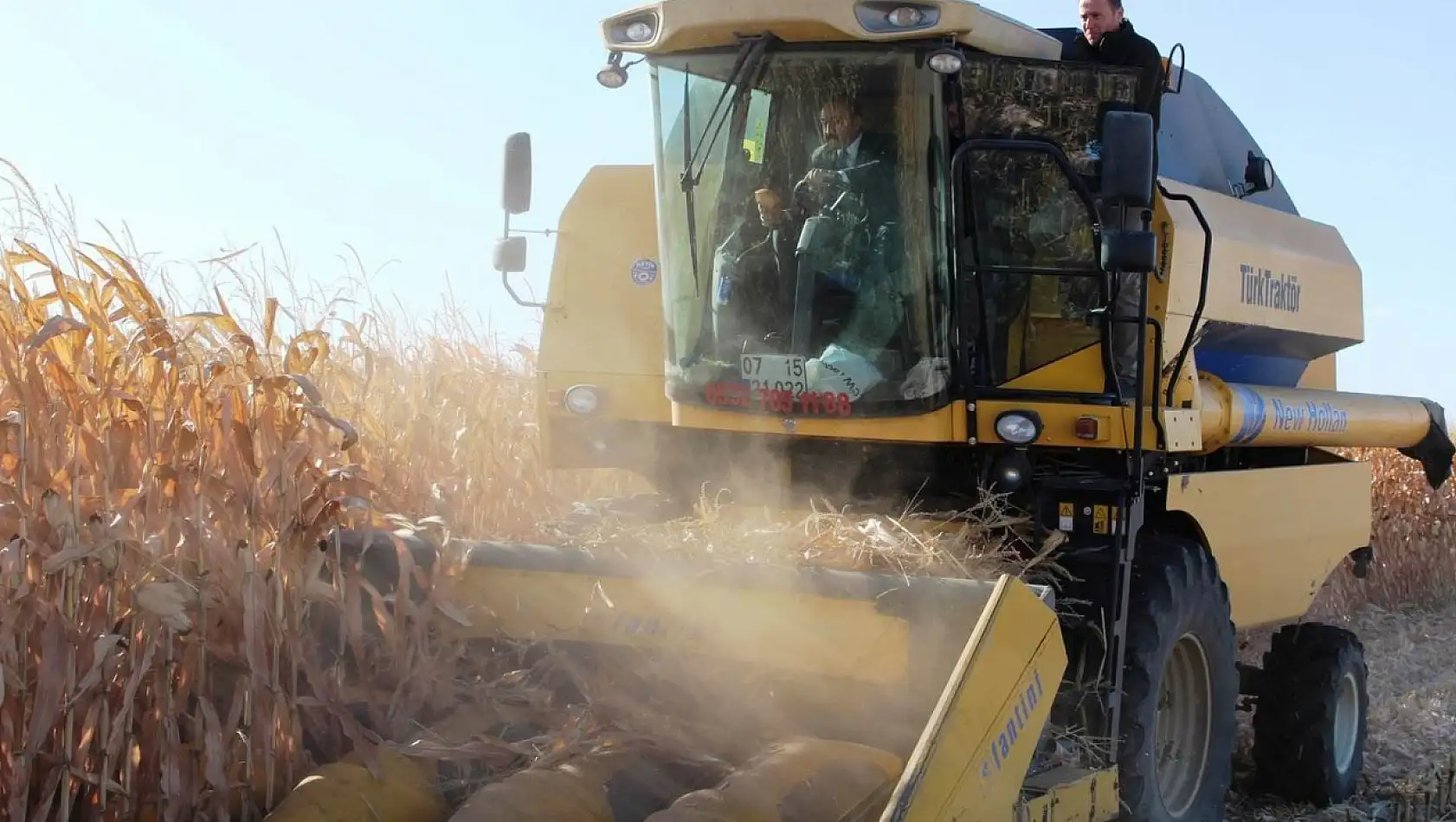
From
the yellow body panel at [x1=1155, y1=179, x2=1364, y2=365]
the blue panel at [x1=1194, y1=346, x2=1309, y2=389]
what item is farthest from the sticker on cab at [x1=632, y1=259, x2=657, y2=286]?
the blue panel at [x1=1194, y1=346, x2=1309, y2=389]

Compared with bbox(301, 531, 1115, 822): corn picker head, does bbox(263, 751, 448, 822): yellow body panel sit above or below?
below

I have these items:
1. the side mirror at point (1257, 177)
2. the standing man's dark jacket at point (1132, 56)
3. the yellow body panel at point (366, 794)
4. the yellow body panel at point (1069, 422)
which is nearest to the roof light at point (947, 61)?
the standing man's dark jacket at point (1132, 56)

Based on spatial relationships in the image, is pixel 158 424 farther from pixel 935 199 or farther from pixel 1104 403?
pixel 1104 403

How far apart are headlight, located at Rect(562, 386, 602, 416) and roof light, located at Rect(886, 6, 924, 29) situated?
5.18ft

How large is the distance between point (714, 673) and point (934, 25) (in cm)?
183

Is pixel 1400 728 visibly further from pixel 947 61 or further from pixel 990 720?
pixel 990 720

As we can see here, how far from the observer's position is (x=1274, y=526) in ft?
16.9

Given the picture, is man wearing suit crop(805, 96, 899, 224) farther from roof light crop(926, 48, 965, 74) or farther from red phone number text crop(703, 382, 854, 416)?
red phone number text crop(703, 382, 854, 416)

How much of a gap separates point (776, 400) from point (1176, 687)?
4.80 ft

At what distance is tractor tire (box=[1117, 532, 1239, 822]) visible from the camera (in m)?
4.03

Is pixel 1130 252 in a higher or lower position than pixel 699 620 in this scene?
→ higher

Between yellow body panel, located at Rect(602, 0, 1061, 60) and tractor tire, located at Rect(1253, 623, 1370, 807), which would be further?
tractor tire, located at Rect(1253, 623, 1370, 807)

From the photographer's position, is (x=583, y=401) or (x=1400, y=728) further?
(x=1400, y=728)

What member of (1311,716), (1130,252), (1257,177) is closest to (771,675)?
(1130,252)
